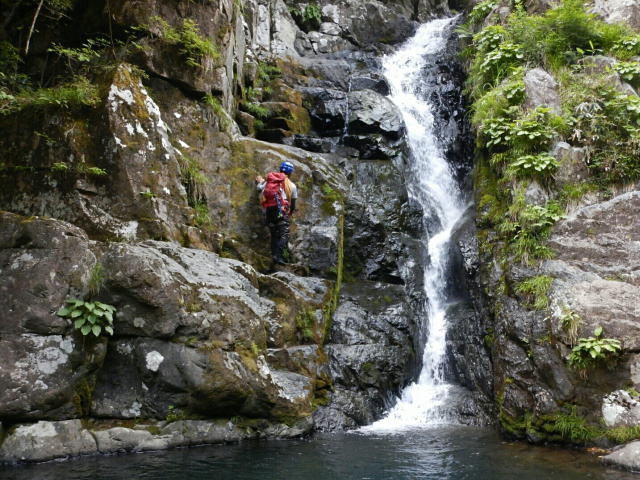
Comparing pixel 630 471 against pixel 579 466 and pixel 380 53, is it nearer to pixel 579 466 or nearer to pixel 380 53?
pixel 579 466

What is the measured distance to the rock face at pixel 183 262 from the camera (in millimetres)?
6145

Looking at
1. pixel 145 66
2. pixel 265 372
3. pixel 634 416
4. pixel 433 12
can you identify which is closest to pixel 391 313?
pixel 265 372

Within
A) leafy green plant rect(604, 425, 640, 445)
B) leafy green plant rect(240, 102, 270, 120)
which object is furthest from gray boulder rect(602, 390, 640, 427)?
leafy green plant rect(240, 102, 270, 120)

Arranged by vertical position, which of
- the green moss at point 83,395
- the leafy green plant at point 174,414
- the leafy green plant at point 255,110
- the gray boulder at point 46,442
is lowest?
the gray boulder at point 46,442

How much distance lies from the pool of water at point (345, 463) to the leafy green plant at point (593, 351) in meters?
1.20

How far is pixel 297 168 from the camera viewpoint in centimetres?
1095

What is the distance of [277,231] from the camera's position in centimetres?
973

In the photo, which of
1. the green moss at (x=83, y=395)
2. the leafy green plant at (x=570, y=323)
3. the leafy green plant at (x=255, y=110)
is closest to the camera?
the green moss at (x=83, y=395)

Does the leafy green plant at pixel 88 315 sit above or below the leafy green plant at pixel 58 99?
below

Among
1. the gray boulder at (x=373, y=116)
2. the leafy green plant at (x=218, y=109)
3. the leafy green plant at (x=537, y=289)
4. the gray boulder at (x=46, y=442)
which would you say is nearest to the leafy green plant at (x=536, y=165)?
the leafy green plant at (x=537, y=289)

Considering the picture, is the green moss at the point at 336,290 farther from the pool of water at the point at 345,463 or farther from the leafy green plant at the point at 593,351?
the leafy green plant at the point at 593,351

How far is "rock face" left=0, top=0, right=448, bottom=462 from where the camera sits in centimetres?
614

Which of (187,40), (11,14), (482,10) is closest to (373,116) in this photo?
(482,10)

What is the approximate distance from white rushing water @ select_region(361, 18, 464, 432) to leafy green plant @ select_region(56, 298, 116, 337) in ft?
14.1
